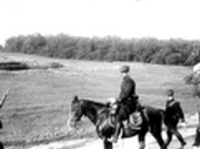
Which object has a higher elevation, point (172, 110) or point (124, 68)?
point (124, 68)

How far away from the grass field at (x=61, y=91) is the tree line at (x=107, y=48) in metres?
0.33

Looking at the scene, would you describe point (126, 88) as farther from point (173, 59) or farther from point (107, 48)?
point (173, 59)

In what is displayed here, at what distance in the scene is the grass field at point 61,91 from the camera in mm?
16875

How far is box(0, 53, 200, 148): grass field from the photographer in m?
16.9

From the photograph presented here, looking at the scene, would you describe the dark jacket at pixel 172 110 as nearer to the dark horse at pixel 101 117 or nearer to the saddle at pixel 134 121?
the dark horse at pixel 101 117

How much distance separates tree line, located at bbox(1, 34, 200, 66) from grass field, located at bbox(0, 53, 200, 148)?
327 millimetres

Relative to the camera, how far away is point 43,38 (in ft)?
→ 65.8

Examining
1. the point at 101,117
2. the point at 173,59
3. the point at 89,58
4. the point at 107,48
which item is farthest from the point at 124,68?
the point at 173,59

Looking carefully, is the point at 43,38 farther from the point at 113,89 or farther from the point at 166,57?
the point at 166,57

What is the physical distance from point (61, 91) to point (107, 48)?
10.7 ft

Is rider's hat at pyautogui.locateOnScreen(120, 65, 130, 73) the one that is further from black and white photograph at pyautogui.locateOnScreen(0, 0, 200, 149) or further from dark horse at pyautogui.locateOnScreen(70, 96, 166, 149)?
black and white photograph at pyautogui.locateOnScreen(0, 0, 200, 149)

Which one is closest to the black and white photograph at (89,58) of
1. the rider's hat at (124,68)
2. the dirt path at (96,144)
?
the dirt path at (96,144)

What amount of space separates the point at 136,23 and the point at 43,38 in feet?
13.6

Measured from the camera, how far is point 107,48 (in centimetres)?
2070
